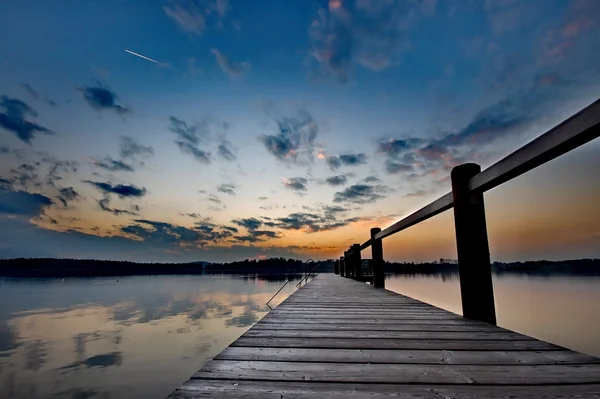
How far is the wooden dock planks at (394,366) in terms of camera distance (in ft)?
4.17

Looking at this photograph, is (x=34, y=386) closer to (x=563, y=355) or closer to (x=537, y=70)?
(x=563, y=355)

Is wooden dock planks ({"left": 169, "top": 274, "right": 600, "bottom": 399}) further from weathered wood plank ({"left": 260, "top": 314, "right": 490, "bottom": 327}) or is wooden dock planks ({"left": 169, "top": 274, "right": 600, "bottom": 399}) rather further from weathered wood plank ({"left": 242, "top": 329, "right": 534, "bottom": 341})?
weathered wood plank ({"left": 260, "top": 314, "right": 490, "bottom": 327})

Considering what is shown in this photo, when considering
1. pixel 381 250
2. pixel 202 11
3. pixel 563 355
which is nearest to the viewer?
pixel 563 355

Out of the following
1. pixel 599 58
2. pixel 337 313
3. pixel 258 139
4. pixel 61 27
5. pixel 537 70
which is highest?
pixel 61 27

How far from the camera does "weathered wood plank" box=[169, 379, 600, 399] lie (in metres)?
1.22

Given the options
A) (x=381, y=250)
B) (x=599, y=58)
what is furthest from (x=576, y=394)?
(x=381, y=250)

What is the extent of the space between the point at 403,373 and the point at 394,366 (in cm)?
11

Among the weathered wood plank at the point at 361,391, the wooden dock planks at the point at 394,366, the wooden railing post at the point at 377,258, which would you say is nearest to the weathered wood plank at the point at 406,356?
the wooden dock planks at the point at 394,366

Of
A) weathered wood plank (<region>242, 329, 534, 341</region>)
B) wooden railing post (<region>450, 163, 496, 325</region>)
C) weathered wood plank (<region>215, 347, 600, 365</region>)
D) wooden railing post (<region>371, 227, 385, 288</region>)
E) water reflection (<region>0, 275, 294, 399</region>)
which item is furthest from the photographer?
water reflection (<region>0, 275, 294, 399</region>)

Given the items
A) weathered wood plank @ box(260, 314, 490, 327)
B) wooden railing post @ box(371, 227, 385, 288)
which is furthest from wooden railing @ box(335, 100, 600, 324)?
wooden railing post @ box(371, 227, 385, 288)

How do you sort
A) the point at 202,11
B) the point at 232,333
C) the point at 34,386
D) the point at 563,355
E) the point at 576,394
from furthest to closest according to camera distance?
the point at 232,333 < the point at 202,11 < the point at 34,386 < the point at 563,355 < the point at 576,394

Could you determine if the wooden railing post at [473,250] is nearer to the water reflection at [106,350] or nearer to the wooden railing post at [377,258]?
the wooden railing post at [377,258]

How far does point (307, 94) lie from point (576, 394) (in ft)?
38.2

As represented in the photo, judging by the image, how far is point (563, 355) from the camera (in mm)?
1713
